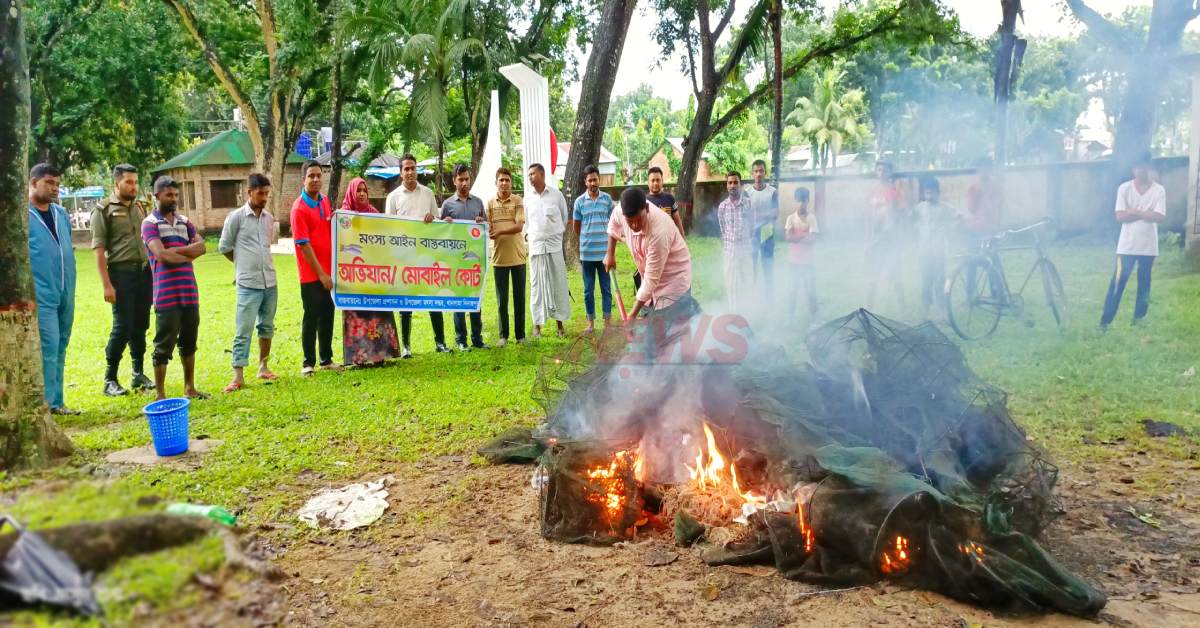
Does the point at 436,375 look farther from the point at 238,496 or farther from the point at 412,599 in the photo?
the point at 412,599

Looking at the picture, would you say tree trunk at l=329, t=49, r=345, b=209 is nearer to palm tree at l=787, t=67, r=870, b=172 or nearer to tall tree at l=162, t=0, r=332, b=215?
tall tree at l=162, t=0, r=332, b=215

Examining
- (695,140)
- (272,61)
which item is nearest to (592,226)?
(695,140)

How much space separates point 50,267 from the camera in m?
6.88

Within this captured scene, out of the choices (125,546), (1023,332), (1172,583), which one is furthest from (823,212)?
(125,546)

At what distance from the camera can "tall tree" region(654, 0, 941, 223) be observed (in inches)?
648

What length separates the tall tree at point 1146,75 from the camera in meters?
14.9

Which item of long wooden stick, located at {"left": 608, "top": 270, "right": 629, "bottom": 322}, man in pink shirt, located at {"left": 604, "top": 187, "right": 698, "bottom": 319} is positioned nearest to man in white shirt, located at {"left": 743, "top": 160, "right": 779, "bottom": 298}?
long wooden stick, located at {"left": 608, "top": 270, "right": 629, "bottom": 322}

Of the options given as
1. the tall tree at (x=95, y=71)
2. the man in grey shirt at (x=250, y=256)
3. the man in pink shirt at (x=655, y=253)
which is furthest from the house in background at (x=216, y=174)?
the man in pink shirt at (x=655, y=253)

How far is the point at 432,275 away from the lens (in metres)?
9.30

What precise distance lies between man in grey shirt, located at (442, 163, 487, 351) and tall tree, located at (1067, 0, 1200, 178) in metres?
12.2

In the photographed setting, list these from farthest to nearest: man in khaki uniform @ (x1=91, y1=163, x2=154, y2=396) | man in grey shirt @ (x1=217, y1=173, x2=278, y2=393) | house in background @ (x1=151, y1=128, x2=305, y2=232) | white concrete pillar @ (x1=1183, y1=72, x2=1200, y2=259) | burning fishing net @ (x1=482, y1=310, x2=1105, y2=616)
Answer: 1. house in background @ (x1=151, y1=128, x2=305, y2=232)
2. white concrete pillar @ (x1=1183, y1=72, x2=1200, y2=259)
3. man in grey shirt @ (x1=217, y1=173, x2=278, y2=393)
4. man in khaki uniform @ (x1=91, y1=163, x2=154, y2=396)
5. burning fishing net @ (x1=482, y1=310, x2=1105, y2=616)

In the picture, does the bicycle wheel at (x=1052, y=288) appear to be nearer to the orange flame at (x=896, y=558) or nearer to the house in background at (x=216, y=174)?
the orange flame at (x=896, y=558)

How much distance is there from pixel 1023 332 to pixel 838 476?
6.89 meters

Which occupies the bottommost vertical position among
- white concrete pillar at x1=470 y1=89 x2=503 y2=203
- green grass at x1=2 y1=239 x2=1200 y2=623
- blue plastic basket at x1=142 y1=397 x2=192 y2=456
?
green grass at x1=2 y1=239 x2=1200 y2=623
